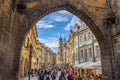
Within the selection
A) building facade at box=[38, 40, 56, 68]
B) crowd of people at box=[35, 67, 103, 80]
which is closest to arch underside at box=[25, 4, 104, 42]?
crowd of people at box=[35, 67, 103, 80]

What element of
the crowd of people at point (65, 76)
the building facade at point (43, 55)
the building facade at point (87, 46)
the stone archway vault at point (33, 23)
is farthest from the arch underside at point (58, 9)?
the building facade at point (43, 55)

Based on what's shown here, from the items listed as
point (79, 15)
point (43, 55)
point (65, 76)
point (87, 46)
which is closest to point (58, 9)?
point (79, 15)

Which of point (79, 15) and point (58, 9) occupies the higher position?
point (58, 9)

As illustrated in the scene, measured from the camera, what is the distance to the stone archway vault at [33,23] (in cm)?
439

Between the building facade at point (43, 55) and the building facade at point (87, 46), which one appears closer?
the building facade at point (87, 46)

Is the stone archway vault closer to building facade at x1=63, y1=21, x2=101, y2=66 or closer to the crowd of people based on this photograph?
the crowd of people

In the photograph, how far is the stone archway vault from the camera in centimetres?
439

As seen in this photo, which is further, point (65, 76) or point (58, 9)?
point (65, 76)

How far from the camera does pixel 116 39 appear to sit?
5910mm

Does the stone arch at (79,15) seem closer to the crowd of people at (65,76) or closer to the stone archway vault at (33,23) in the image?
the stone archway vault at (33,23)

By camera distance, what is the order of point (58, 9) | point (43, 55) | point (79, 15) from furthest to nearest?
point (43, 55), point (79, 15), point (58, 9)

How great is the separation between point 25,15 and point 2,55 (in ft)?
6.92

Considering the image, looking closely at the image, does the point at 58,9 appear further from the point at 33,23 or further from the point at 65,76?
the point at 65,76

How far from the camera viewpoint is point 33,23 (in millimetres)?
5824
